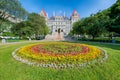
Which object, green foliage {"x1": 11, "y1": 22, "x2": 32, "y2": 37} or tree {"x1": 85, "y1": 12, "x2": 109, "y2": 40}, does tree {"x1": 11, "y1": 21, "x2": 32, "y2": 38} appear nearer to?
green foliage {"x1": 11, "y1": 22, "x2": 32, "y2": 37}


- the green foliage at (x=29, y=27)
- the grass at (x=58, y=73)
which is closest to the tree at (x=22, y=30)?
the green foliage at (x=29, y=27)

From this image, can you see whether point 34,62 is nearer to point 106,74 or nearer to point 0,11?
point 106,74

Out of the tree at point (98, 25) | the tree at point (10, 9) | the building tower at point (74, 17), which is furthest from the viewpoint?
the building tower at point (74, 17)

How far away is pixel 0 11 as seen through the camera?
2611cm

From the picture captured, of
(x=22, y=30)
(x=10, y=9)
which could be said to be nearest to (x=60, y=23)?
(x=22, y=30)

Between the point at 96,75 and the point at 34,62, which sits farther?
the point at 34,62

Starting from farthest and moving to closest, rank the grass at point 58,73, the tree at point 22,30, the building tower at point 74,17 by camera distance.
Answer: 1. the building tower at point 74,17
2. the tree at point 22,30
3. the grass at point 58,73

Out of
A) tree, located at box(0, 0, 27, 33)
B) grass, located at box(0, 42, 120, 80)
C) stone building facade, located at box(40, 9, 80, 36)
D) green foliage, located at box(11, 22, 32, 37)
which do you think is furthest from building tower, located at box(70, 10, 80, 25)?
grass, located at box(0, 42, 120, 80)

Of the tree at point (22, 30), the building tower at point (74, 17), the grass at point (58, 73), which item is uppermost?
the building tower at point (74, 17)

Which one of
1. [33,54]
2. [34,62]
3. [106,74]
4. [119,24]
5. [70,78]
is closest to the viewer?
[70,78]

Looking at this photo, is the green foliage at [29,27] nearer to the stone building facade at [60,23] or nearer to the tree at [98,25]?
the tree at [98,25]

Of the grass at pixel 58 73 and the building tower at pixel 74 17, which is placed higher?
the building tower at pixel 74 17

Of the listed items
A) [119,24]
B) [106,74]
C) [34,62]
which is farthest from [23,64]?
[119,24]

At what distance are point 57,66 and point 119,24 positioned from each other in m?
19.3
